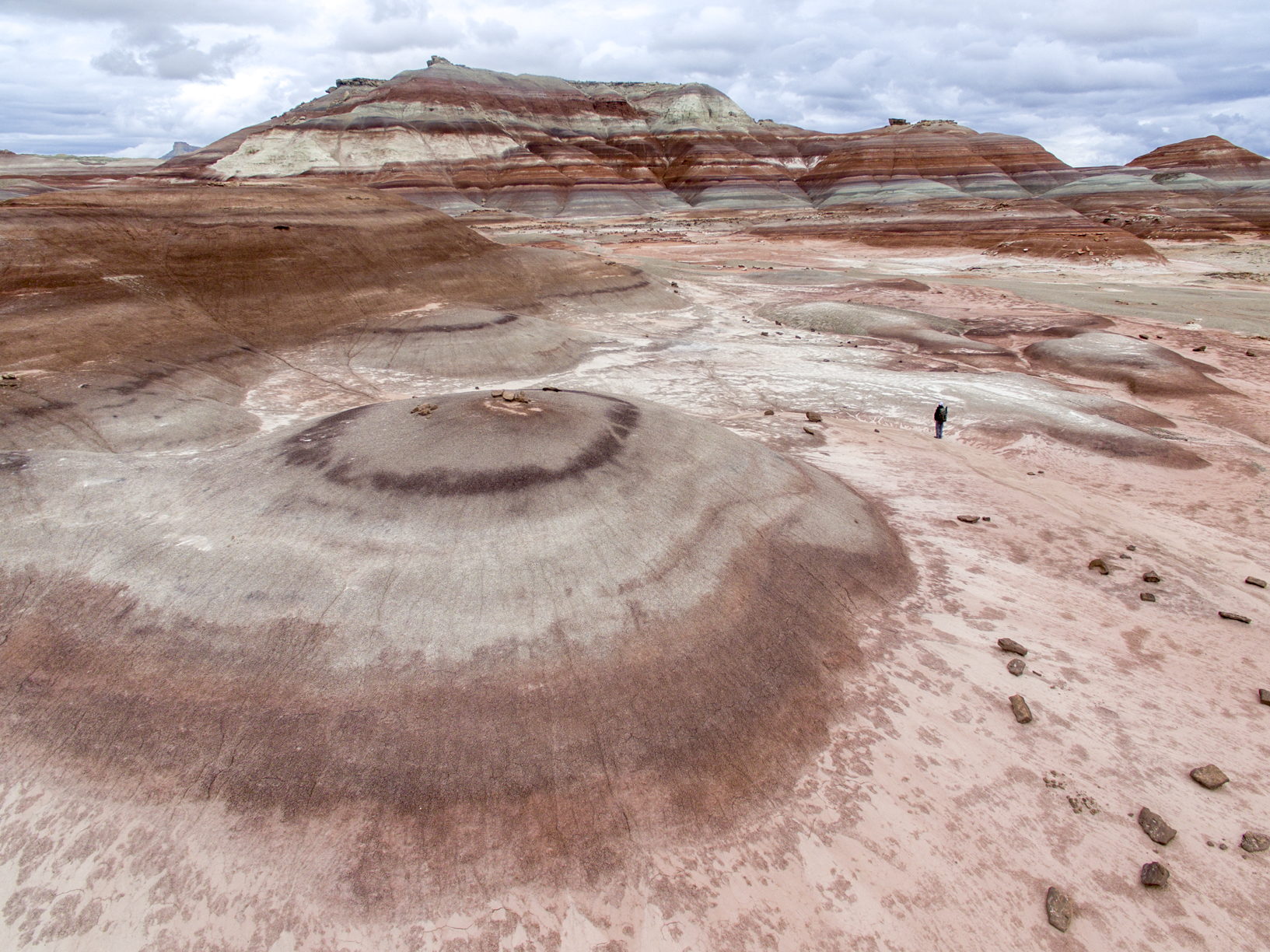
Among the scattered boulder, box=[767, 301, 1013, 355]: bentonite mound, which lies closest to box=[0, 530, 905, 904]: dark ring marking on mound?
the scattered boulder

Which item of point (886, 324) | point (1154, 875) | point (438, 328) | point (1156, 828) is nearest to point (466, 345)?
point (438, 328)

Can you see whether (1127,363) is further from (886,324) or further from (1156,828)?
(1156,828)

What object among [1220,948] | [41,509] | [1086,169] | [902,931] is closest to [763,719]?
[902,931]

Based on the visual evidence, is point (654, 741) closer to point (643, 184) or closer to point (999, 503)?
point (999, 503)

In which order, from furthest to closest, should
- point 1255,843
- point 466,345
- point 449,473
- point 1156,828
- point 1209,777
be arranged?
point 466,345 < point 449,473 < point 1209,777 < point 1156,828 < point 1255,843

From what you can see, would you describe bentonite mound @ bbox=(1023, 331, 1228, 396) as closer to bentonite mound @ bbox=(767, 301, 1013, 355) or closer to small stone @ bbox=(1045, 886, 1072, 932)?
bentonite mound @ bbox=(767, 301, 1013, 355)

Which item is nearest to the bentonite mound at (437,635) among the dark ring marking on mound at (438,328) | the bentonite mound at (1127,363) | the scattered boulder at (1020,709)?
the scattered boulder at (1020,709)
